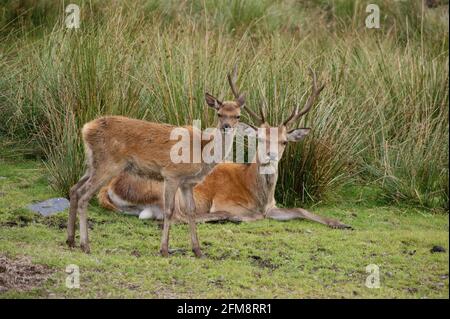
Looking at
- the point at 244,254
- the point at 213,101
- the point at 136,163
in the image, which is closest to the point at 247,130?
the point at 213,101

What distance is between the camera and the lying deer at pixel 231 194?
880 centimetres

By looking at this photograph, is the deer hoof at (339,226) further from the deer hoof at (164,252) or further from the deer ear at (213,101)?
the deer hoof at (164,252)

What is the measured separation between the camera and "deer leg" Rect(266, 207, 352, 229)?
881 cm

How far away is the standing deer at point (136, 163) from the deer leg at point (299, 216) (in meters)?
1.41

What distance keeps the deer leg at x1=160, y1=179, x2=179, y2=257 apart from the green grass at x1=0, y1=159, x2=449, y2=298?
0.11 m

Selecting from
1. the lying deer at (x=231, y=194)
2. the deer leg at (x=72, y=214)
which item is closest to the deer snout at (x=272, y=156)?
the lying deer at (x=231, y=194)

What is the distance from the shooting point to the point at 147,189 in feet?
29.5

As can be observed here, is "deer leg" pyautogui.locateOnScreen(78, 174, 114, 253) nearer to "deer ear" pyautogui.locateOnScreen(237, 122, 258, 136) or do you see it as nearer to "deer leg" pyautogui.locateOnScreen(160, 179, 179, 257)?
"deer leg" pyautogui.locateOnScreen(160, 179, 179, 257)

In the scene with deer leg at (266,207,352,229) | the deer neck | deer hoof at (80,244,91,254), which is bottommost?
deer leg at (266,207,352,229)

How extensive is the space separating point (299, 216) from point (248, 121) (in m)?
1.35

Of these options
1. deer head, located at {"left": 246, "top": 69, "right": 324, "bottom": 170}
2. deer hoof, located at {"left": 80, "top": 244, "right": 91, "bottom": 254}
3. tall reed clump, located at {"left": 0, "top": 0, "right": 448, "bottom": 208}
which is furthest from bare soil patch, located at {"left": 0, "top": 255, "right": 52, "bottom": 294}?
deer head, located at {"left": 246, "top": 69, "right": 324, "bottom": 170}

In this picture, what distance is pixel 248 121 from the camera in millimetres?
9805
